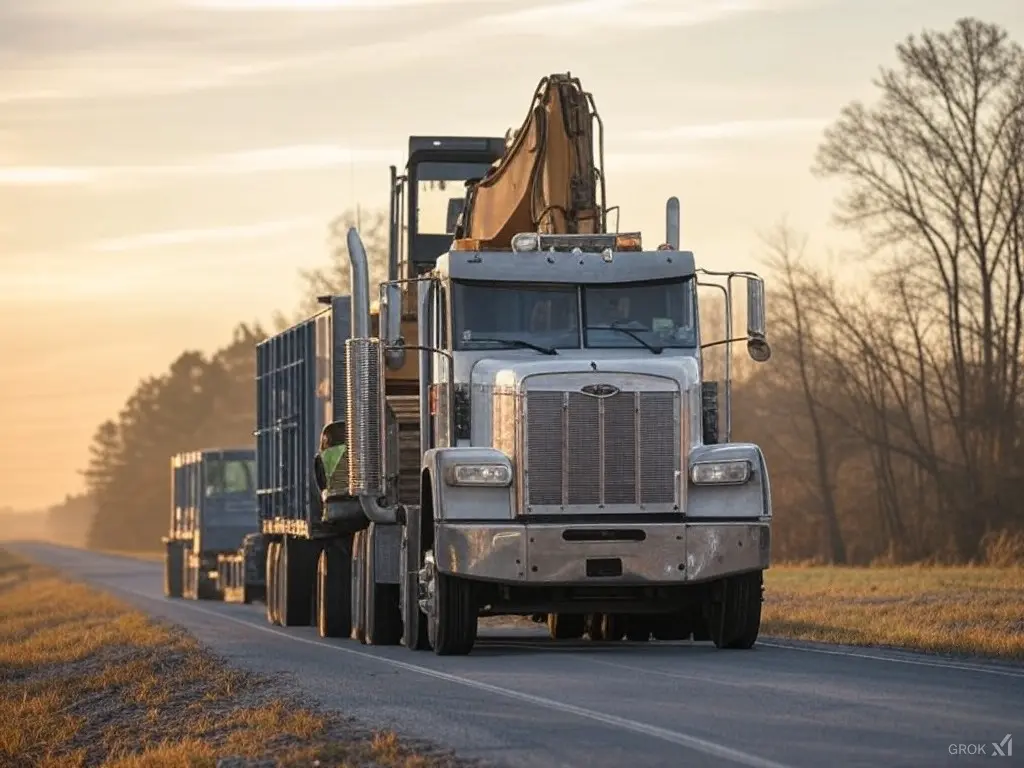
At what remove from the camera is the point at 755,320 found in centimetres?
2086

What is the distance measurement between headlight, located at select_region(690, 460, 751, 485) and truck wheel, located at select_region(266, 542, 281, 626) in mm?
14234

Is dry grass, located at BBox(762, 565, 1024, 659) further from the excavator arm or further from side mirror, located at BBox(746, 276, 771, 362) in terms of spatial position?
the excavator arm

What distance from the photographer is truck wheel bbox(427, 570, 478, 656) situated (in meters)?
21.0

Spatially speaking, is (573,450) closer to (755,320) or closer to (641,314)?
(641,314)

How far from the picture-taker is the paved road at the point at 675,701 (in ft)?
40.9

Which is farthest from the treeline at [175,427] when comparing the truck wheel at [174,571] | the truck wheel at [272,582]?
the truck wheel at [272,582]

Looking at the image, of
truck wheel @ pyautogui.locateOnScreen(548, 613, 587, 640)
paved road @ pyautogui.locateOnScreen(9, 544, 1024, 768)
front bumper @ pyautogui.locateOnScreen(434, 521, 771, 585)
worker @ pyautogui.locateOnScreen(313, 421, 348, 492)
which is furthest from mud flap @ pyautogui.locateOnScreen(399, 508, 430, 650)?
worker @ pyautogui.locateOnScreen(313, 421, 348, 492)

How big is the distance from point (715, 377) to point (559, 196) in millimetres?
3092

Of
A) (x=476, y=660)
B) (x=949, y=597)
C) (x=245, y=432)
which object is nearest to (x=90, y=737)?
(x=476, y=660)

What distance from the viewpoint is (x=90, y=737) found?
17.4m

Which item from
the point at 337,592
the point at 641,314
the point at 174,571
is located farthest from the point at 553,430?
the point at 174,571

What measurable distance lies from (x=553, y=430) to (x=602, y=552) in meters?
1.19

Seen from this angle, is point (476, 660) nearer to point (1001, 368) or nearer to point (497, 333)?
point (497, 333)

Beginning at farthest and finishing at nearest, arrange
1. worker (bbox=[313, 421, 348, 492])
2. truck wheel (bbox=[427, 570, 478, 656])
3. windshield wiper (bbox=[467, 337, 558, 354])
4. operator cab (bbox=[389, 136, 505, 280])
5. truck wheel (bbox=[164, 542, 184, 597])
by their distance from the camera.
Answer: truck wheel (bbox=[164, 542, 184, 597]) < operator cab (bbox=[389, 136, 505, 280]) < worker (bbox=[313, 421, 348, 492]) < windshield wiper (bbox=[467, 337, 558, 354]) < truck wheel (bbox=[427, 570, 478, 656])
